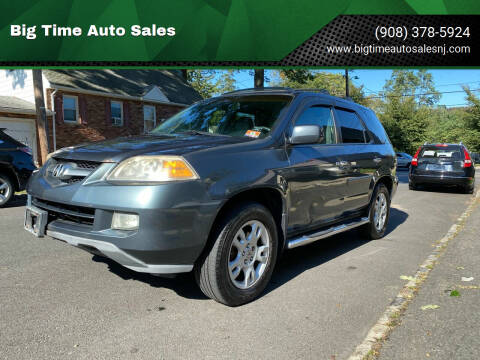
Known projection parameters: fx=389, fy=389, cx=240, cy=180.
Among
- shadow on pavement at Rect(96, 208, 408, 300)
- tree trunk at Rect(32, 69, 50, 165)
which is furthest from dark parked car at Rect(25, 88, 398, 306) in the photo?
tree trunk at Rect(32, 69, 50, 165)

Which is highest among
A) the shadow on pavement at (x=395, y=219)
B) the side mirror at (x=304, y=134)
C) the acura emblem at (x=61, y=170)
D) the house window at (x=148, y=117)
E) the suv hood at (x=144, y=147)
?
the house window at (x=148, y=117)

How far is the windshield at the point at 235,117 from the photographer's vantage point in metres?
3.85

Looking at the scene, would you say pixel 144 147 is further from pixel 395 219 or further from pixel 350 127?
pixel 395 219

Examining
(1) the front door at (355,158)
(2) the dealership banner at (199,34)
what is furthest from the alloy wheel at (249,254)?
(2) the dealership banner at (199,34)

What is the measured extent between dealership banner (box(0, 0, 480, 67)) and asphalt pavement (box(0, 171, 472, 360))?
6.32 metres

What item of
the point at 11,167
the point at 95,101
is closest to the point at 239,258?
the point at 11,167

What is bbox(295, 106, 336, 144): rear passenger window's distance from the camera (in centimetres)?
409

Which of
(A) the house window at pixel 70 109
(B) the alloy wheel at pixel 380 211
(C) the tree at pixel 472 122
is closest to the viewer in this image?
(B) the alloy wheel at pixel 380 211

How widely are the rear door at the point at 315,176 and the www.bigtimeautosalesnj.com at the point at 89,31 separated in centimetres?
995

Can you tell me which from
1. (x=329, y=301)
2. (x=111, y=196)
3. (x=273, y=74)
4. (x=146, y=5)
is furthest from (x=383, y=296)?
(x=273, y=74)

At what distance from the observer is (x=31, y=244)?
503cm

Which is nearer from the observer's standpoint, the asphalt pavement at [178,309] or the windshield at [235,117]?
the asphalt pavement at [178,309]

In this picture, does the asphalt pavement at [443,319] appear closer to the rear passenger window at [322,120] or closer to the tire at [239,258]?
the tire at [239,258]

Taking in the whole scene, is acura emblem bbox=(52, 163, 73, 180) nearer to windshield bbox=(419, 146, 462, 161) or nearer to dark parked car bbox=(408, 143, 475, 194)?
dark parked car bbox=(408, 143, 475, 194)
